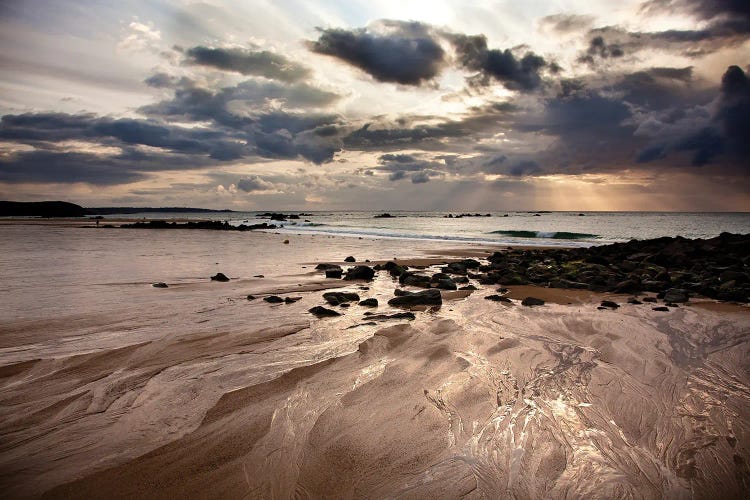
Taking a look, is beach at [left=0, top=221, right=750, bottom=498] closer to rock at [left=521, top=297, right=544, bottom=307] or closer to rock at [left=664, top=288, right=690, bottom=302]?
rock at [left=521, top=297, right=544, bottom=307]

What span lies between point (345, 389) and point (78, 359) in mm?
3747

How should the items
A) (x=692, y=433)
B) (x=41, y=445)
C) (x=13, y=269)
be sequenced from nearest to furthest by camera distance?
1. (x=41, y=445)
2. (x=692, y=433)
3. (x=13, y=269)

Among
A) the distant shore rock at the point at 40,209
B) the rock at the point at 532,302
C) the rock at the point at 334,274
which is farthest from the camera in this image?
the distant shore rock at the point at 40,209

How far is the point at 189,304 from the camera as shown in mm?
9047

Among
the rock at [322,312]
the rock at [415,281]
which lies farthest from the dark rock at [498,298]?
the rock at [322,312]

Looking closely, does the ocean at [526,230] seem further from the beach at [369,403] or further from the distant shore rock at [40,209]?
the distant shore rock at [40,209]

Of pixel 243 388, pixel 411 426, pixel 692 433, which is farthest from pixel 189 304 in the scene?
pixel 692 433

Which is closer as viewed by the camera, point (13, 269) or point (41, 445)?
point (41, 445)

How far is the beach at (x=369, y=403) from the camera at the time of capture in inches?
122

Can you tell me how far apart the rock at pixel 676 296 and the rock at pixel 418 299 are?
575 centimetres

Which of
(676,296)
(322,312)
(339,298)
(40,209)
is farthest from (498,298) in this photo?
(40,209)

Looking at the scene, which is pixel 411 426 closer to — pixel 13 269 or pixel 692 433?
pixel 692 433

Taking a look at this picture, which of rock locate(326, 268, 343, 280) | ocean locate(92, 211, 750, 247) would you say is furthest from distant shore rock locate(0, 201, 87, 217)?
rock locate(326, 268, 343, 280)

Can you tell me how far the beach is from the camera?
3.11 m
